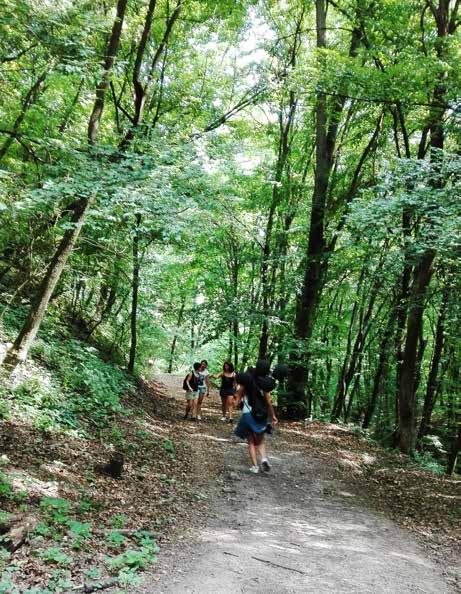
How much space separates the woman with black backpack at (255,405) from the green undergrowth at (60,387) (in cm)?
279

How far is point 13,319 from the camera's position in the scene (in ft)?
32.9

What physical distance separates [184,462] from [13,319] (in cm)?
491

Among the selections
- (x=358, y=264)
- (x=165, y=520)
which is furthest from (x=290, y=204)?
(x=165, y=520)

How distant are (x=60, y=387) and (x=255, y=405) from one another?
3.80m

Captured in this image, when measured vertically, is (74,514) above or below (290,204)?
below

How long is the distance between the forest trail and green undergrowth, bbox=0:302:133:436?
281 cm

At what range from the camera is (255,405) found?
855cm

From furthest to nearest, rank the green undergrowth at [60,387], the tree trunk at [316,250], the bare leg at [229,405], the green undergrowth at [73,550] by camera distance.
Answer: the tree trunk at [316,250], the bare leg at [229,405], the green undergrowth at [60,387], the green undergrowth at [73,550]

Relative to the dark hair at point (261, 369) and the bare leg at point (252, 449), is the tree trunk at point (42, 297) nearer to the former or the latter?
the dark hair at point (261, 369)

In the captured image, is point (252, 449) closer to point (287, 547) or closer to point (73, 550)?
point (287, 547)

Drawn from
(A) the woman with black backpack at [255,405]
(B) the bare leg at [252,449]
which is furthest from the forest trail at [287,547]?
(A) the woman with black backpack at [255,405]

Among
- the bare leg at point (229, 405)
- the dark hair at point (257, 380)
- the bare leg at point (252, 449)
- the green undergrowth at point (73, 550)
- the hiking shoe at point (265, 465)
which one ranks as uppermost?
the dark hair at point (257, 380)

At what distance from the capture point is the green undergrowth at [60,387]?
7.57 metres

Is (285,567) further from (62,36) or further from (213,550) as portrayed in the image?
(62,36)
